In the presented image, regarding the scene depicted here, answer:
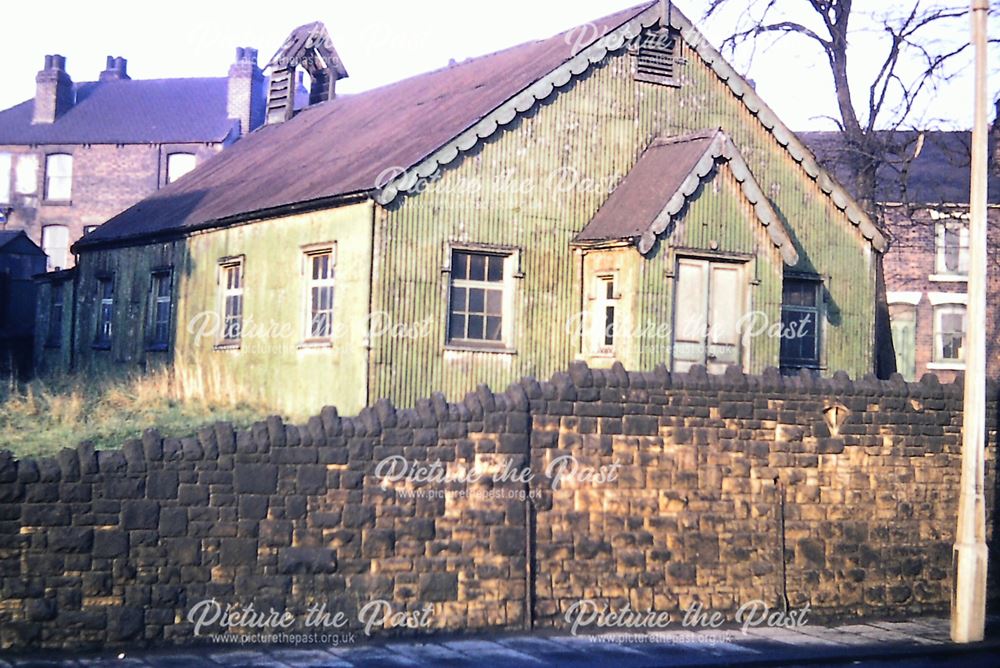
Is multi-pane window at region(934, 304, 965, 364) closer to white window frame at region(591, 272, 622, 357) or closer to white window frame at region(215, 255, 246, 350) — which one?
white window frame at region(591, 272, 622, 357)

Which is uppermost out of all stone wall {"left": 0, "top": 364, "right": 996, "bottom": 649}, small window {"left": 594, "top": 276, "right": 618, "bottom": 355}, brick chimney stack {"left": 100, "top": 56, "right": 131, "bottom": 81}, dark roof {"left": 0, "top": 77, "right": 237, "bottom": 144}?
brick chimney stack {"left": 100, "top": 56, "right": 131, "bottom": 81}

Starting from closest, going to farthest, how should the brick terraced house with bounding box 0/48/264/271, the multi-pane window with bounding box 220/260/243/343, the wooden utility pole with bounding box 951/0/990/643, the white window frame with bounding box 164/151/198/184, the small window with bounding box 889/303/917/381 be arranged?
the wooden utility pole with bounding box 951/0/990/643 → the multi-pane window with bounding box 220/260/243/343 → the small window with bounding box 889/303/917/381 → the white window frame with bounding box 164/151/198/184 → the brick terraced house with bounding box 0/48/264/271

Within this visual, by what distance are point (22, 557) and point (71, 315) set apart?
18.9m

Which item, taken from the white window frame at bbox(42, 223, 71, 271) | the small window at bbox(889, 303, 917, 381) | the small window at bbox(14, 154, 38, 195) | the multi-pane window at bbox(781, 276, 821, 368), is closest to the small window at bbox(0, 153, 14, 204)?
the small window at bbox(14, 154, 38, 195)

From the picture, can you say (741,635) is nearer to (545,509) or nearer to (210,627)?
(545,509)

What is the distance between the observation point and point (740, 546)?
15.7 meters

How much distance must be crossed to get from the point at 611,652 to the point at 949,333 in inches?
1154

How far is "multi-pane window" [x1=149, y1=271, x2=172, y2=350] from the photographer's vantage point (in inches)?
1016

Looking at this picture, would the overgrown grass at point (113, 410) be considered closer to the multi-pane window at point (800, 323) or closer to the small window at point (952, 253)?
the multi-pane window at point (800, 323)

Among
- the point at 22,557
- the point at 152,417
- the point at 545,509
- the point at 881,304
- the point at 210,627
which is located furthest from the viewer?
the point at 881,304

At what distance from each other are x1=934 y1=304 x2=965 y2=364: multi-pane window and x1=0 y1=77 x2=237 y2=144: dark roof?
29.0 metres

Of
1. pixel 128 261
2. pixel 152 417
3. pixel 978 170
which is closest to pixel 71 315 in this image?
pixel 128 261

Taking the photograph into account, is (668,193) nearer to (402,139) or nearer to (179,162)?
(402,139)

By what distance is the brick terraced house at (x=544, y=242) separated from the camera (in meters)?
19.5
